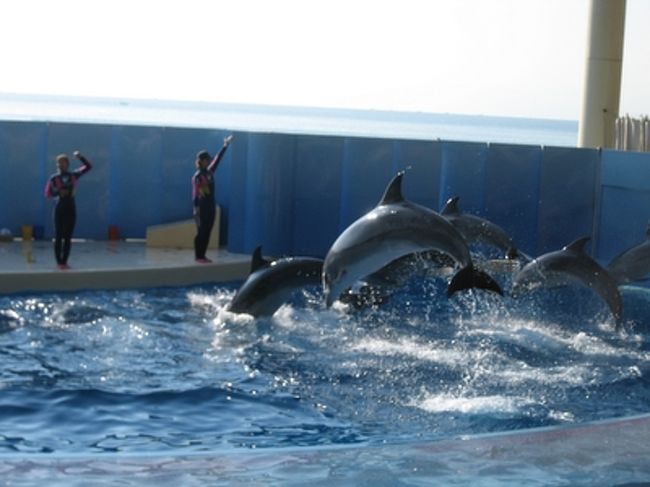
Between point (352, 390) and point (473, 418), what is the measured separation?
1.04 metres

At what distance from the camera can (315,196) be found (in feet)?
49.4

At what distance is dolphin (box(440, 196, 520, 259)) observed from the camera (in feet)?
35.0

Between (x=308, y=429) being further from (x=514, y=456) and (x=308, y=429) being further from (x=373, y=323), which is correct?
(x=373, y=323)

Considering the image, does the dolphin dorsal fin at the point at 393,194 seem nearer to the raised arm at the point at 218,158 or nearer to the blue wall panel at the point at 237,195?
the raised arm at the point at 218,158

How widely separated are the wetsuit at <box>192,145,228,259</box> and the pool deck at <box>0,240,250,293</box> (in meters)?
0.24

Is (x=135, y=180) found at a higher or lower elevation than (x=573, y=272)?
higher

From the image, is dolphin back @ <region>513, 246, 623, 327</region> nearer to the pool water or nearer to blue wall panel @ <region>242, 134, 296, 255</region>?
the pool water

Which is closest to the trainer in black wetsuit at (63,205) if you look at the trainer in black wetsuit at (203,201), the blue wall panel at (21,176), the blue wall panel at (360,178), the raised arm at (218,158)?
the trainer in black wetsuit at (203,201)

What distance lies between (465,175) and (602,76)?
3616 millimetres

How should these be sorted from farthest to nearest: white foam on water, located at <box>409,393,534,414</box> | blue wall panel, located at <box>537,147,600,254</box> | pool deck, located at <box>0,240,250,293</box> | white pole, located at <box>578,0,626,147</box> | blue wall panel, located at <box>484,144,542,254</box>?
1. white pole, located at <box>578,0,626,147</box>
2. blue wall panel, located at <box>537,147,600,254</box>
3. blue wall panel, located at <box>484,144,542,254</box>
4. pool deck, located at <box>0,240,250,293</box>
5. white foam on water, located at <box>409,393,534,414</box>

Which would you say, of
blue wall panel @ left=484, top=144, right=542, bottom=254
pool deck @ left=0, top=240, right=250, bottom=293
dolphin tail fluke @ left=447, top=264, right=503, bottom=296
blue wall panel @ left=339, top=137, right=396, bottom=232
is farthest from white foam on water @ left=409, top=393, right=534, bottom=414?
blue wall panel @ left=484, top=144, right=542, bottom=254

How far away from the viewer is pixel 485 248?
13.8 metres

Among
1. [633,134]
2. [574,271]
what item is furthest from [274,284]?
[633,134]

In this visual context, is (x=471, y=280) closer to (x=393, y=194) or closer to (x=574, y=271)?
(x=393, y=194)
